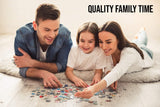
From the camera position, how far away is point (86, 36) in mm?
2033

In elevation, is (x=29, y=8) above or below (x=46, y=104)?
above

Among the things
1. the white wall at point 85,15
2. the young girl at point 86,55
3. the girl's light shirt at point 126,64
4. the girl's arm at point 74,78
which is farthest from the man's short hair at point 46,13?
the white wall at point 85,15

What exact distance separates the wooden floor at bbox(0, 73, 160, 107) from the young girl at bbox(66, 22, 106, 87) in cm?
16

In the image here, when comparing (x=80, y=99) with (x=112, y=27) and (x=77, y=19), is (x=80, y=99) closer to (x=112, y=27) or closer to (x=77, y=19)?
(x=112, y=27)

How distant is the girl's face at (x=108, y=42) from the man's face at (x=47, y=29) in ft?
1.15

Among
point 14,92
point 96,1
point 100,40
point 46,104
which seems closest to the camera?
point 46,104

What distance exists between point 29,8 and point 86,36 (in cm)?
229

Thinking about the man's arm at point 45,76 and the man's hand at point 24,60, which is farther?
the man's hand at point 24,60

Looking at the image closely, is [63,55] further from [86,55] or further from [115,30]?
[115,30]

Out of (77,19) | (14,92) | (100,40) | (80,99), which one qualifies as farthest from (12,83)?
(77,19)

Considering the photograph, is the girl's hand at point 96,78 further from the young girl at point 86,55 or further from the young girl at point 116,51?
the young girl at point 116,51

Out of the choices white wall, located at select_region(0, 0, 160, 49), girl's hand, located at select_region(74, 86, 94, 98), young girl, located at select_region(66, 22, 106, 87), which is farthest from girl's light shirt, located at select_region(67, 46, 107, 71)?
white wall, located at select_region(0, 0, 160, 49)

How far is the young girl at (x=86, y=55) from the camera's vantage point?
204 centimetres

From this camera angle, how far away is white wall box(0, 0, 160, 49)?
3948mm
